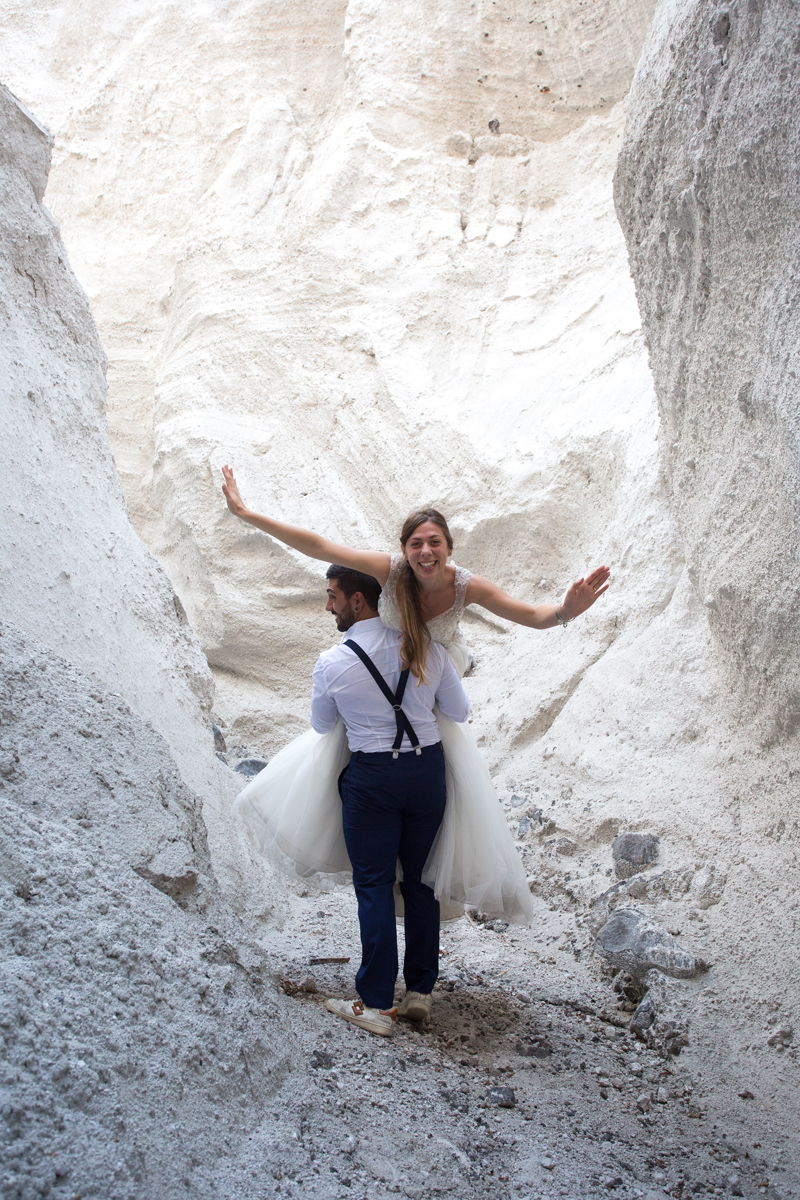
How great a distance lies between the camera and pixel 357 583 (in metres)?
2.96

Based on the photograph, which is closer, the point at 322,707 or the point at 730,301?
the point at 322,707

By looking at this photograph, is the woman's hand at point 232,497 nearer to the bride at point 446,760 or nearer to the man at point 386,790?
the bride at point 446,760

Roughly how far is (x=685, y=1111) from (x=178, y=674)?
2.43 meters

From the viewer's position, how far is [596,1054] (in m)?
2.79

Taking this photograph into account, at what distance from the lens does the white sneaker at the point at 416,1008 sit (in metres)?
2.85

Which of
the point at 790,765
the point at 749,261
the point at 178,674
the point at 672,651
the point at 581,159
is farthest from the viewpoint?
the point at 581,159

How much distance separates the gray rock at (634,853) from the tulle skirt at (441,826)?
91 cm

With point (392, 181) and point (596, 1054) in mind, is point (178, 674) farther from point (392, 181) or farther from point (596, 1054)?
point (392, 181)

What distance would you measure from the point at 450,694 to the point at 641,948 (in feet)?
3.73

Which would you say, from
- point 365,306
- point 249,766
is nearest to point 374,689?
point 249,766

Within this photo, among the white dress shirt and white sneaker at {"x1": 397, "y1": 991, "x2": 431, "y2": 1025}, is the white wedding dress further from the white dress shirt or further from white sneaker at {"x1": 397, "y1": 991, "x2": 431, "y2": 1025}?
white sneaker at {"x1": 397, "y1": 991, "x2": 431, "y2": 1025}

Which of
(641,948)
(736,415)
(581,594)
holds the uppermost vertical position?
(736,415)

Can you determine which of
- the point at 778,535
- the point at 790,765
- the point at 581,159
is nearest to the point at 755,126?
the point at 778,535

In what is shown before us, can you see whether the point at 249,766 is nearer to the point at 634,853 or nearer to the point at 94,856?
the point at 634,853
